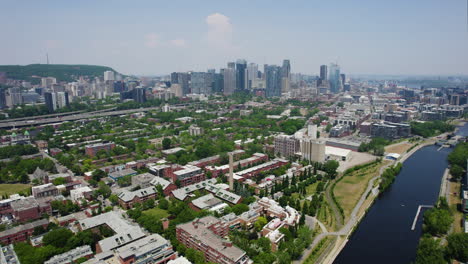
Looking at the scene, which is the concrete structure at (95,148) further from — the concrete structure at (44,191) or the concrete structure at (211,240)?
the concrete structure at (211,240)

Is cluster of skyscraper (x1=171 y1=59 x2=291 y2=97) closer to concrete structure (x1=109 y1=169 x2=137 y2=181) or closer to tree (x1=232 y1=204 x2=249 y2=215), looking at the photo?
concrete structure (x1=109 y1=169 x2=137 y2=181)

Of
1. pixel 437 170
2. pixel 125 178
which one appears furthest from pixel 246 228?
pixel 437 170

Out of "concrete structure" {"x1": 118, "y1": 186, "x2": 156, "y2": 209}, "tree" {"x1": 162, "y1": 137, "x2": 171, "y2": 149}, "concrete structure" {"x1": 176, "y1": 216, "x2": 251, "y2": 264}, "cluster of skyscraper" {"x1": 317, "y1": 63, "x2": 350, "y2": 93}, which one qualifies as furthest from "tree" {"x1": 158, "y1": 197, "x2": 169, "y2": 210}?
"cluster of skyscraper" {"x1": 317, "y1": 63, "x2": 350, "y2": 93}

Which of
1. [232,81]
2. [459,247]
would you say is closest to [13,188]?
[459,247]

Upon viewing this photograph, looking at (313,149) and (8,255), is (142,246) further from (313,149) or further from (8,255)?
(313,149)

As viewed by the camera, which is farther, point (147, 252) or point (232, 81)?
point (232, 81)

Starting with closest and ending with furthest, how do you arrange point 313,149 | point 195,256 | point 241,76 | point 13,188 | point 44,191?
point 195,256
point 44,191
point 13,188
point 313,149
point 241,76

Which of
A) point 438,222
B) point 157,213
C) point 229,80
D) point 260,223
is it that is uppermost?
point 229,80
